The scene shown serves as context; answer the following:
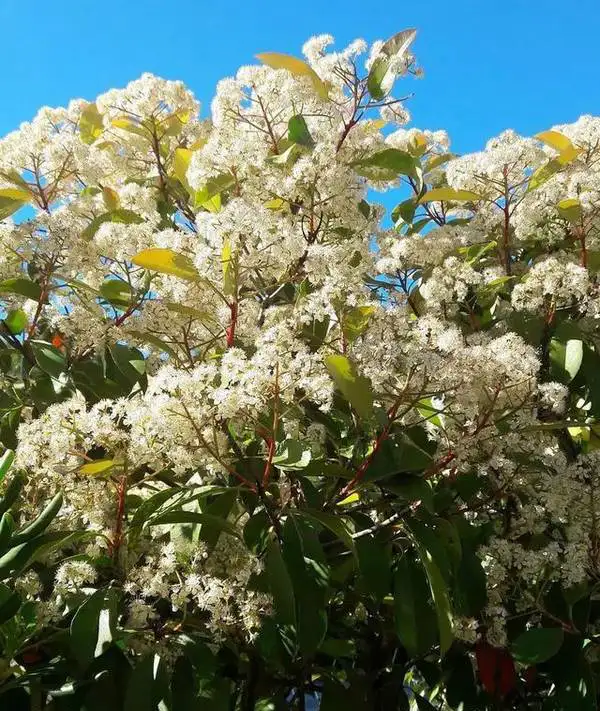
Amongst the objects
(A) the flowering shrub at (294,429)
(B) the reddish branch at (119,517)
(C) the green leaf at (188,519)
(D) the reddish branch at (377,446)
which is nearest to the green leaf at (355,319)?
(A) the flowering shrub at (294,429)

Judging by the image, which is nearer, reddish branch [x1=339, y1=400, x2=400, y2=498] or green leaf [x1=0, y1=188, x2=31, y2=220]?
reddish branch [x1=339, y1=400, x2=400, y2=498]

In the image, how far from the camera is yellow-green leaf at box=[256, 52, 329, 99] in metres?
2.43

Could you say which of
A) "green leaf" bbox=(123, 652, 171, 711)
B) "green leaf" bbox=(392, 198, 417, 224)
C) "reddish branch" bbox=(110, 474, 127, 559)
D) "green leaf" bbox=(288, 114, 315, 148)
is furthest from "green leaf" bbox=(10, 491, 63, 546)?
"green leaf" bbox=(392, 198, 417, 224)

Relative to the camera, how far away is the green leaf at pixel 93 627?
190 cm

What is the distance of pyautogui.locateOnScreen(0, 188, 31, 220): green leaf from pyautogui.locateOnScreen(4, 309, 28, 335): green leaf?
14.5 inches

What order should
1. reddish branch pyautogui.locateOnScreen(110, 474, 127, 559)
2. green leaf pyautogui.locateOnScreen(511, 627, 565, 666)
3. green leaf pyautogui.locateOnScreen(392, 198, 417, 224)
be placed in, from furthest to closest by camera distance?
green leaf pyautogui.locateOnScreen(392, 198, 417, 224)
green leaf pyautogui.locateOnScreen(511, 627, 565, 666)
reddish branch pyautogui.locateOnScreen(110, 474, 127, 559)

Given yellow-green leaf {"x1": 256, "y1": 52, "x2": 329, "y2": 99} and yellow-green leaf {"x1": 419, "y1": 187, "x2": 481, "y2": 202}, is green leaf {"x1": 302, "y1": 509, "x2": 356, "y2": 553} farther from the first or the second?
yellow-green leaf {"x1": 419, "y1": 187, "x2": 481, "y2": 202}

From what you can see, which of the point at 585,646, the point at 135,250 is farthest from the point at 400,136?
the point at 585,646

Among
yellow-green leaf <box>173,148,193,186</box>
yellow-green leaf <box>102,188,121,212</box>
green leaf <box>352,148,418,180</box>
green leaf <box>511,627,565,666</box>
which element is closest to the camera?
green leaf <box>511,627,565,666</box>

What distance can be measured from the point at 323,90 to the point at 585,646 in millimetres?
1951

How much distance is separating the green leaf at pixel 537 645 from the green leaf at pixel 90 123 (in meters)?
2.83

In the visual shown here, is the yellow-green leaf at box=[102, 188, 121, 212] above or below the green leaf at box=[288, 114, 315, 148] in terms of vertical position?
above

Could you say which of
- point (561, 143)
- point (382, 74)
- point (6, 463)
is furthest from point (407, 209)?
point (6, 463)

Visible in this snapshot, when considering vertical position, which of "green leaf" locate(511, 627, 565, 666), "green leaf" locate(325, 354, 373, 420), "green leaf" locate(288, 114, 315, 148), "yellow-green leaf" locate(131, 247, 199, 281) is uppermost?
"green leaf" locate(288, 114, 315, 148)
